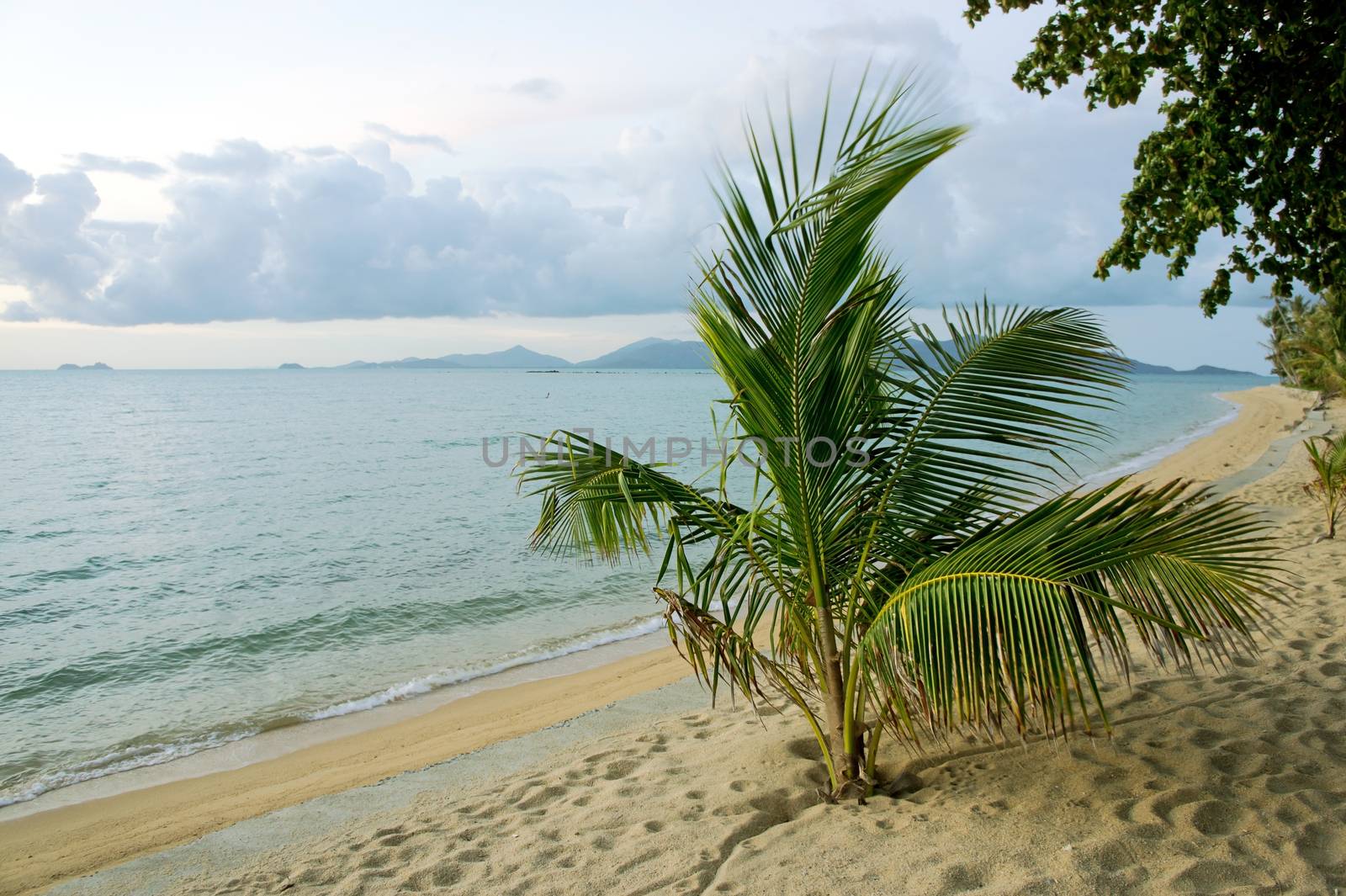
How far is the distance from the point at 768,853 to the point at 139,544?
17.9 metres

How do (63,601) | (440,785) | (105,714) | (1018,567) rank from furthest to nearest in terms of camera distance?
(63,601) < (105,714) < (440,785) < (1018,567)

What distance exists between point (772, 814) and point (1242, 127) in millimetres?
6396

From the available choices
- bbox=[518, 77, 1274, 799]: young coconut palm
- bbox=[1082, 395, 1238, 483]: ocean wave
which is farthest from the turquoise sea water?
bbox=[518, 77, 1274, 799]: young coconut palm

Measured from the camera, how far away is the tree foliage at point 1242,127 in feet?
21.3

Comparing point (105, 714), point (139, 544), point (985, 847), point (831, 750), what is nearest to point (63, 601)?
point (139, 544)

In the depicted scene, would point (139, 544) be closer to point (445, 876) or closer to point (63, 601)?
point (63, 601)

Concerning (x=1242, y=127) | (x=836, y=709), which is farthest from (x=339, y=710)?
(x=1242, y=127)

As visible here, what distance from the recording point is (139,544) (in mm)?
17484

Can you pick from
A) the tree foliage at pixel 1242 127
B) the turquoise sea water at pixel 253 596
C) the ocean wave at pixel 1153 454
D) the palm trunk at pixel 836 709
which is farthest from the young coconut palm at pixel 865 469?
the ocean wave at pixel 1153 454

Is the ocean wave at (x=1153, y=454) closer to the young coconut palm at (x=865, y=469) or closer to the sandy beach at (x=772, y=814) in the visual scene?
the sandy beach at (x=772, y=814)

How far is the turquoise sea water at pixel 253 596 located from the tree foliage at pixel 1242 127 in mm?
2203

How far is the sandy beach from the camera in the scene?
3180 millimetres

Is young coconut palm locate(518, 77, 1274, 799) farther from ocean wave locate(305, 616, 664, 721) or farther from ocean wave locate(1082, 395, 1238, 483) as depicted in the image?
ocean wave locate(1082, 395, 1238, 483)

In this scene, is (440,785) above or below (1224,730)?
below
